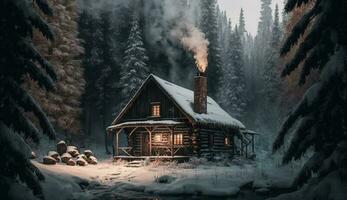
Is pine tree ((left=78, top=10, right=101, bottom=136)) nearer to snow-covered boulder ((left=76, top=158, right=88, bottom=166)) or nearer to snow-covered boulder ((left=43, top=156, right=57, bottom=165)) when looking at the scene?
snow-covered boulder ((left=76, top=158, right=88, bottom=166))

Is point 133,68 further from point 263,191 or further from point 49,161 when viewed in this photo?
point 263,191

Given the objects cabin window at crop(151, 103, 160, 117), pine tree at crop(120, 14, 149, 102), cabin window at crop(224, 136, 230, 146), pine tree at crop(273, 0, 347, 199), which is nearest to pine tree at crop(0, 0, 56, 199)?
pine tree at crop(273, 0, 347, 199)

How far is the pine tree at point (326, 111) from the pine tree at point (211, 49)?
48.7m

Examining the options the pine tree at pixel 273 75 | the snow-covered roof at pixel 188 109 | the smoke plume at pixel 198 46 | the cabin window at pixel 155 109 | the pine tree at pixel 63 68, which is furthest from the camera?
the pine tree at pixel 273 75

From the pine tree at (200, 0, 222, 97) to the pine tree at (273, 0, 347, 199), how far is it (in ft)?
160

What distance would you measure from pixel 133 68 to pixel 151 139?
15.7 m

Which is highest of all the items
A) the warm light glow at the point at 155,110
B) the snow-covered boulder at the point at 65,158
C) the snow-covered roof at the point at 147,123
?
the warm light glow at the point at 155,110

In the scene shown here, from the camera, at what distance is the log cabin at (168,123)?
113 feet

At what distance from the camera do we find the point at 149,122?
34375 mm

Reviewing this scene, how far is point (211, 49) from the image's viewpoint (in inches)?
2436

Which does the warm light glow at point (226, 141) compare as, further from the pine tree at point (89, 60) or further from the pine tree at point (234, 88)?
the pine tree at point (234, 88)

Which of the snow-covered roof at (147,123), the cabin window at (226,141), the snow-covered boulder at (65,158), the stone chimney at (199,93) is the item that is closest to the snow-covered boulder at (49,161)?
the snow-covered boulder at (65,158)

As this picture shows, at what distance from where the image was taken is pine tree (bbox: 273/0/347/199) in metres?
10.8

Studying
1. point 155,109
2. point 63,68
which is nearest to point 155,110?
point 155,109
